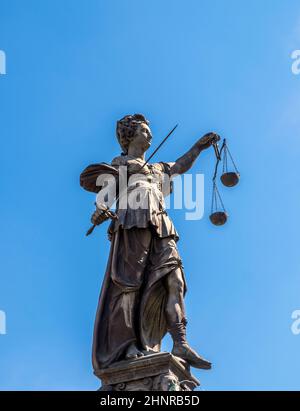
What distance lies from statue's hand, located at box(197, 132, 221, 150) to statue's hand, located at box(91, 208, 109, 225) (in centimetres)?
216

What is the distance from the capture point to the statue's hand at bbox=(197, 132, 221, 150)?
19.5 m

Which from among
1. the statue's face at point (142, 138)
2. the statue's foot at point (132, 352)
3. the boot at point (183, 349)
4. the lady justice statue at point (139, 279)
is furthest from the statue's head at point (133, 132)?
the statue's foot at point (132, 352)

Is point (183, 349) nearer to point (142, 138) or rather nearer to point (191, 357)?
point (191, 357)

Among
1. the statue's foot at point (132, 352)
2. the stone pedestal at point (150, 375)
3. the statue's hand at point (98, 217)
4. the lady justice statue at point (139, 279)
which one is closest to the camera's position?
the stone pedestal at point (150, 375)

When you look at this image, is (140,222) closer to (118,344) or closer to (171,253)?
(171,253)

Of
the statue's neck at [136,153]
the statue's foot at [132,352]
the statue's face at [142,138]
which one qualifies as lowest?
the statue's foot at [132,352]

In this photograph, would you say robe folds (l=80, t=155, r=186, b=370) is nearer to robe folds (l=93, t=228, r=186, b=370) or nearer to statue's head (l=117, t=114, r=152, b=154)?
robe folds (l=93, t=228, r=186, b=370)

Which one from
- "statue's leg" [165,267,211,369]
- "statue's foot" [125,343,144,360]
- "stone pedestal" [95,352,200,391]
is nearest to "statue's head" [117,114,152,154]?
"statue's leg" [165,267,211,369]

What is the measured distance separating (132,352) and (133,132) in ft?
12.9

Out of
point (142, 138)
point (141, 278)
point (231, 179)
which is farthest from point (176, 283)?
point (142, 138)

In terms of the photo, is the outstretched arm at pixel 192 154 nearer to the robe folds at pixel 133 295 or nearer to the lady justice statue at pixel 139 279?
the lady justice statue at pixel 139 279

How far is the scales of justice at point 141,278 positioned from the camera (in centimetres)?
1697
